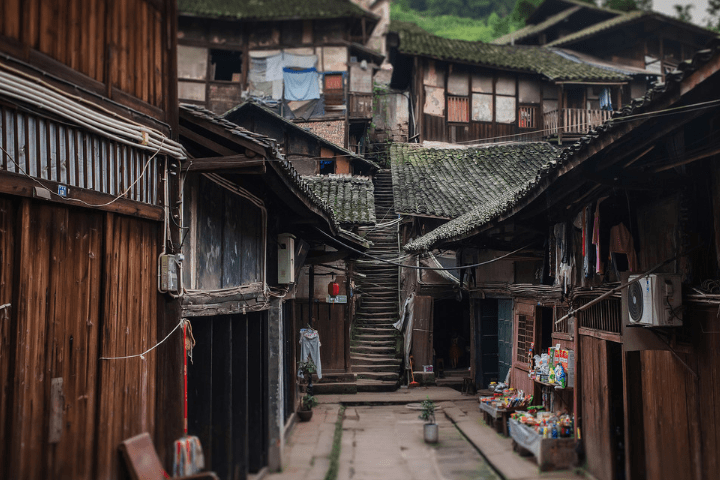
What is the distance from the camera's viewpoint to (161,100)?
6820 millimetres

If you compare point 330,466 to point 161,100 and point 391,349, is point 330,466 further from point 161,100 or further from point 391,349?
point 391,349

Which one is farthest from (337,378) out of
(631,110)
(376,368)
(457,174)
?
(631,110)

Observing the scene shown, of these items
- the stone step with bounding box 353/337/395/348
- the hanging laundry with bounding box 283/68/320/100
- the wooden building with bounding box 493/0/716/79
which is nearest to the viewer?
the stone step with bounding box 353/337/395/348

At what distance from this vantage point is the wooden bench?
5.71 m

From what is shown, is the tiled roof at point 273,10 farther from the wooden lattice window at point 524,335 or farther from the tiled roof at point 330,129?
the wooden lattice window at point 524,335

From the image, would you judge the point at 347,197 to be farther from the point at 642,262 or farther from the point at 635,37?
the point at 635,37

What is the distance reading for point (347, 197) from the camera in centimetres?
1991

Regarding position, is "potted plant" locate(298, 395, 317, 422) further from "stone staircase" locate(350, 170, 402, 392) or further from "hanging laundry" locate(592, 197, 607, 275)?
"hanging laundry" locate(592, 197, 607, 275)

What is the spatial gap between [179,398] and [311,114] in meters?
24.6

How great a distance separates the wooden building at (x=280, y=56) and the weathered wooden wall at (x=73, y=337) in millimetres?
23976

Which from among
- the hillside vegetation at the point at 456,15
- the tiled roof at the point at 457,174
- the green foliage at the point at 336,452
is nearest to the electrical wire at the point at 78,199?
the green foliage at the point at 336,452

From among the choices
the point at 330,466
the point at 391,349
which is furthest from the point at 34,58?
the point at 391,349

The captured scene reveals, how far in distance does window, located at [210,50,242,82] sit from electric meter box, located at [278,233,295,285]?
2015 cm

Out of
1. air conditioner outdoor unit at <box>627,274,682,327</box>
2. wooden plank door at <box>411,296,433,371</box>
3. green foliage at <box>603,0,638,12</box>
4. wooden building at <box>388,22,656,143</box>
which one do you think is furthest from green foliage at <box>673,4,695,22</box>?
air conditioner outdoor unit at <box>627,274,682,327</box>
